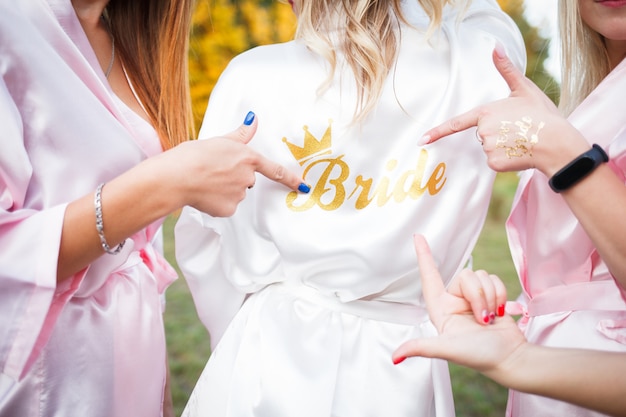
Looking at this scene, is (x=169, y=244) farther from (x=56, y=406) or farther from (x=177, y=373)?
(x=56, y=406)

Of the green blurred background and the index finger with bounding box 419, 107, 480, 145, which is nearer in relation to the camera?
the index finger with bounding box 419, 107, 480, 145

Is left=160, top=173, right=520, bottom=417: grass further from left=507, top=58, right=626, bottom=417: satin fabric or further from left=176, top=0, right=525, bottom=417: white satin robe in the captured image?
left=176, top=0, right=525, bottom=417: white satin robe

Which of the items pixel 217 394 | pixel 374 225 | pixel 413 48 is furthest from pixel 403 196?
pixel 217 394

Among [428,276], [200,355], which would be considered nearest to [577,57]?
[428,276]

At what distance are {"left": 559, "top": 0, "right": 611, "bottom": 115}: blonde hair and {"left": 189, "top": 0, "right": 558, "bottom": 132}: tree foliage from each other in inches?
164

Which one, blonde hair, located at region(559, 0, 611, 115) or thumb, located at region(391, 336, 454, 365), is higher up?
blonde hair, located at region(559, 0, 611, 115)

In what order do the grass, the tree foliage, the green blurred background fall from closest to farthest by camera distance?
the grass < the green blurred background < the tree foliage

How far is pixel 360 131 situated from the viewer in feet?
5.32

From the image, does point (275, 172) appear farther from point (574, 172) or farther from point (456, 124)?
point (574, 172)

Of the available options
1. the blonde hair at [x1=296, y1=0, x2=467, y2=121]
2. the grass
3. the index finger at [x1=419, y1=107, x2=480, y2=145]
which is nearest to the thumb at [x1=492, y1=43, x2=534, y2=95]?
the index finger at [x1=419, y1=107, x2=480, y2=145]

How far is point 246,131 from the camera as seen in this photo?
1.62 m

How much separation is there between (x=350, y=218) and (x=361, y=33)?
1.58 ft

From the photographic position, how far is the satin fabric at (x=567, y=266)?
5.31ft

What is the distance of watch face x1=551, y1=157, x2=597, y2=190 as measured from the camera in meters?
1.37
